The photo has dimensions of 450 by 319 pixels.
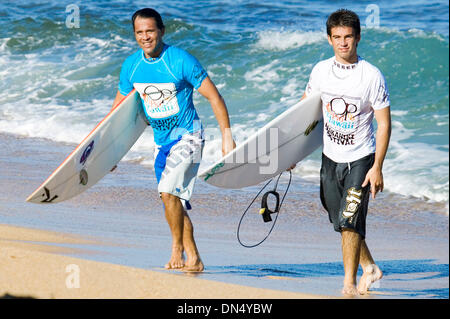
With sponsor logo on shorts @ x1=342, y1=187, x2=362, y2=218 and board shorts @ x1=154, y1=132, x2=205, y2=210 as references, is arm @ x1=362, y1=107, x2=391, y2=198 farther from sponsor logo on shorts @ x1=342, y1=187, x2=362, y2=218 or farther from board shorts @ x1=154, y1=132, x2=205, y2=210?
board shorts @ x1=154, y1=132, x2=205, y2=210

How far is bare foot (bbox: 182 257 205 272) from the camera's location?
511cm

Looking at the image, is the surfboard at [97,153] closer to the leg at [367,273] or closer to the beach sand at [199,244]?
the beach sand at [199,244]

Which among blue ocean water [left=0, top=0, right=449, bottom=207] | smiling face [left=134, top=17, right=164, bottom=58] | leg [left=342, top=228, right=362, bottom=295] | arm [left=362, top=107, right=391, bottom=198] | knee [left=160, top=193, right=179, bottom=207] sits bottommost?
blue ocean water [left=0, top=0, right=449, bottom=207]

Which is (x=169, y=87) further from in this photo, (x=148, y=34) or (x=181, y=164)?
(x=181, y=164)

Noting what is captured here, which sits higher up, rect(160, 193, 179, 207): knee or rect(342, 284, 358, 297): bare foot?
rect(160, 193, 179, 207): knee

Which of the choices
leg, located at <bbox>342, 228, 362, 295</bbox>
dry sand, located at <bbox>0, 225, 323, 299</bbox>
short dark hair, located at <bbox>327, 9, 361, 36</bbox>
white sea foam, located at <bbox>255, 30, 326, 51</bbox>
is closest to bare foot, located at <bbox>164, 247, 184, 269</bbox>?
dry sand, located at <bbox>0, 225, 323, 299</bbox>

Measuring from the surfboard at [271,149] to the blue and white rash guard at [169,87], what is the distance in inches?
12.6

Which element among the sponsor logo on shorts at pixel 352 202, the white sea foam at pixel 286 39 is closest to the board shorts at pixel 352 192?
the sponsor logo on shorts at pixel 352 202

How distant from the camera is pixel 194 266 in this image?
512 centimetres

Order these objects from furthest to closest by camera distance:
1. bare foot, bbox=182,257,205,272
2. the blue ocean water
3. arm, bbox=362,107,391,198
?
the blue ocean water, bare foot, bbox=182,257,205,272, arm, bbox=362,107,391,198

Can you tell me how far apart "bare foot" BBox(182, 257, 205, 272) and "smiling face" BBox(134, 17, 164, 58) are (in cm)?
133

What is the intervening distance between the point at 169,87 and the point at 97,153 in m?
0.98

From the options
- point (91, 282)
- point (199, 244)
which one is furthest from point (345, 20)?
point (199, 244)

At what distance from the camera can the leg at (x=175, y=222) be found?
5148 millimetres
